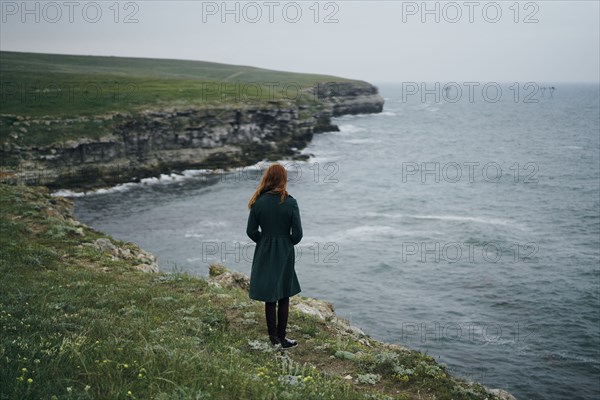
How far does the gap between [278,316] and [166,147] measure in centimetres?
6568

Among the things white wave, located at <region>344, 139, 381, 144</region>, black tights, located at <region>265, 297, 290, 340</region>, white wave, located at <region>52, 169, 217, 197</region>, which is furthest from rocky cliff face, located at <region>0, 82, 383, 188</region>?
black tights, located at <region>265, 297, 290, 340</region>

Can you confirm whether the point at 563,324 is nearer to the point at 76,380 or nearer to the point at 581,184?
the point at 76,380

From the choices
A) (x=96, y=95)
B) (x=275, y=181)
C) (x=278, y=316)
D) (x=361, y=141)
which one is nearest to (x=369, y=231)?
(x=278, y=316)

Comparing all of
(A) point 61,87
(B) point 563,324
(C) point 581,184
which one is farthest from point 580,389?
(A) point 61,87

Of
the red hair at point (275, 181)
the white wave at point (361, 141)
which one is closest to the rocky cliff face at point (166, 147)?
the white wave at point (361, 141)

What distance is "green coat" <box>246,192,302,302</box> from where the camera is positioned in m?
9.91

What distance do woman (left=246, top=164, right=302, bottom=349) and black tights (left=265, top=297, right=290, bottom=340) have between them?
0.22 m

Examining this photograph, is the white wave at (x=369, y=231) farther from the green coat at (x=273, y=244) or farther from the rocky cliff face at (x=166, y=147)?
the green coat at (x=273, y=244)

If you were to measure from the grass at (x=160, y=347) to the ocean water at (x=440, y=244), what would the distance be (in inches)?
547

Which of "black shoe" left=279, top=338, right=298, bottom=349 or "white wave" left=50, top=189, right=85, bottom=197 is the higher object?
"white wave" left=50, top=189, right=85, bottom=197

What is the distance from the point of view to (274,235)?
1003 centimetres

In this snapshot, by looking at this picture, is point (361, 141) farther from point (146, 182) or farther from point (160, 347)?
point (160, 347)

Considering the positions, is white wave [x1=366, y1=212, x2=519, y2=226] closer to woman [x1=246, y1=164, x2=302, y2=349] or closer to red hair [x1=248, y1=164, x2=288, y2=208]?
woman [x1=246, y1=164, x2=302, y2=349]

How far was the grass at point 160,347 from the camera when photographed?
22.4ft
